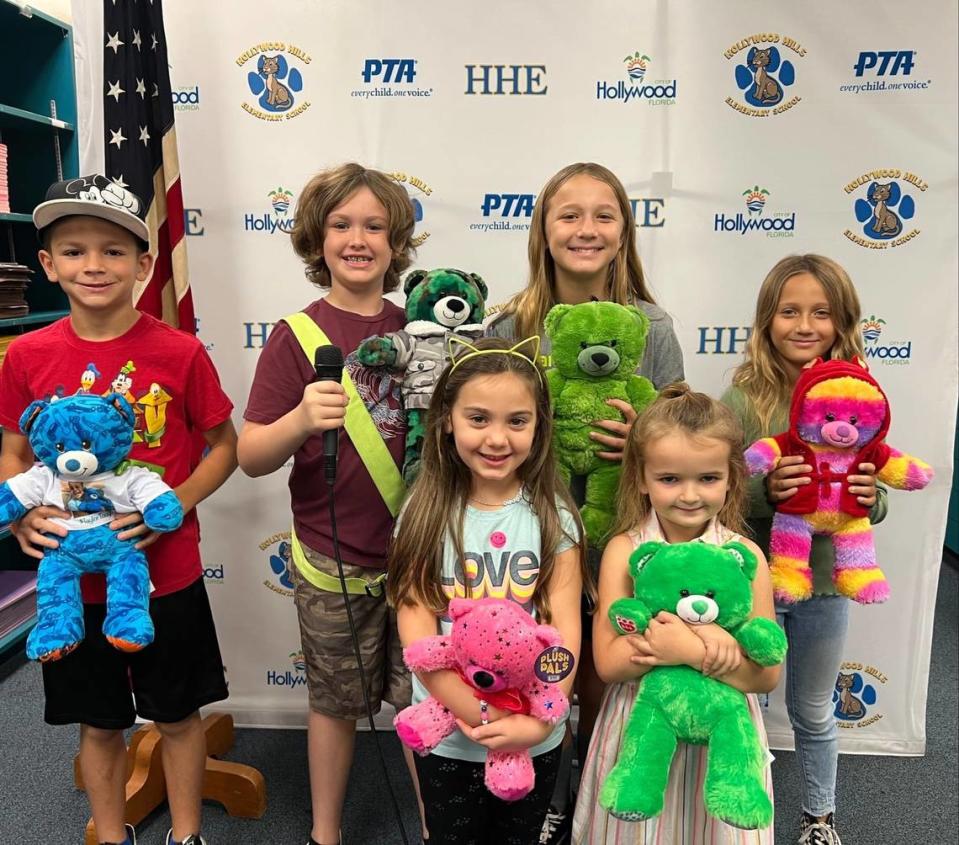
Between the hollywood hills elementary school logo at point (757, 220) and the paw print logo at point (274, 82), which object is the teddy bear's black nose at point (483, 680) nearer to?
the hollywood hills elementary school logo at point (757, 220)

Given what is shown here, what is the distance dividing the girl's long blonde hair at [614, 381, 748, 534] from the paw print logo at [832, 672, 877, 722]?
1.31m

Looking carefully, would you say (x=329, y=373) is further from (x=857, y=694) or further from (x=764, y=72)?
(x=857, y=694)

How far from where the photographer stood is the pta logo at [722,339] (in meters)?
2.16

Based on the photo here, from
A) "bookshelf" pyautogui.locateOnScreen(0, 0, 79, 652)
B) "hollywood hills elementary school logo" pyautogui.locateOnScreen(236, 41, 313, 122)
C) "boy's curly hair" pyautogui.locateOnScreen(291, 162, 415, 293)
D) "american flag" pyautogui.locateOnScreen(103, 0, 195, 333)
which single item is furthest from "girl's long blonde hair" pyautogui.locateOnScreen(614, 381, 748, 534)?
"bookshelf" pyautogui.locateOnScreen(0, 0, 79, 652)

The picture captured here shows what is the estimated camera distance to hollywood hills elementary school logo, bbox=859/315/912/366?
2109mm

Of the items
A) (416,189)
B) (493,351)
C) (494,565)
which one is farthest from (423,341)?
(416,189)

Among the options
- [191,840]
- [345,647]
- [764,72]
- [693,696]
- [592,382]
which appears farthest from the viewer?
[764,72]

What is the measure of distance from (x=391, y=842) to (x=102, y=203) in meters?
1.69

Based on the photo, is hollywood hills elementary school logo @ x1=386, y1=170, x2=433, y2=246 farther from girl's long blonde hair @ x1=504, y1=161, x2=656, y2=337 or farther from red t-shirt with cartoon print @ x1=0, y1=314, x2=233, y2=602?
red t-shirt with cartoon print @ x1=0, y1=314, x2=233, y2=602

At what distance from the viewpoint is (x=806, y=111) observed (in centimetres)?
203

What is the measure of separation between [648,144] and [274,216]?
1.18 metres

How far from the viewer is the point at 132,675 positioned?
4.91ft

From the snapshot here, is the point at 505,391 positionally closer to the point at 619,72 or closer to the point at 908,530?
the point at 619,72

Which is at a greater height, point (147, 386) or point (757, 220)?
point (757, 220)
